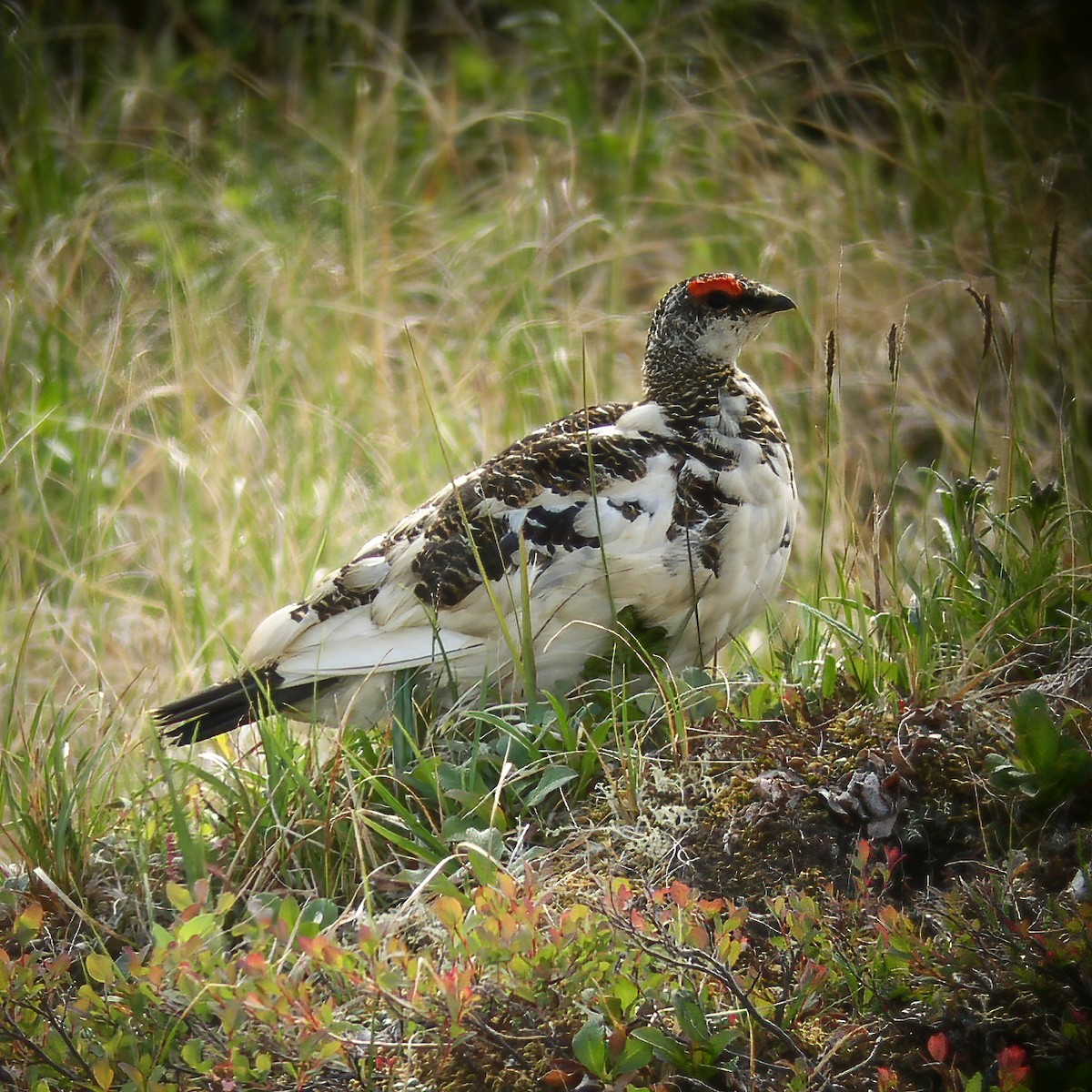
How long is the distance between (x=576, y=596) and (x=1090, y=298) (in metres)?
2.11

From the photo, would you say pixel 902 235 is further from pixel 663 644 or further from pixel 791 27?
pixel 663 644

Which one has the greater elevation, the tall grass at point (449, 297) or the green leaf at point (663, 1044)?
the tall grass at point (449, 297)

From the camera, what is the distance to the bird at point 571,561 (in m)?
2.66

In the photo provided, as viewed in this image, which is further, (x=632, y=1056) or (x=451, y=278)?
(x=451, y=278)

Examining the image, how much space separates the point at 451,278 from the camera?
482 cm

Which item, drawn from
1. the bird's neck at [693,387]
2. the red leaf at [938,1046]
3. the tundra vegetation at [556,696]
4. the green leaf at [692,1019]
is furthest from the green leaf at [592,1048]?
the bird's neck at [693,387]

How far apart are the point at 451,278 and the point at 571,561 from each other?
7.93ft

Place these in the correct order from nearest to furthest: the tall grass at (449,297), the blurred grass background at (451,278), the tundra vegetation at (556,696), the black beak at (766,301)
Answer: the tundra vegetation at (556,696) → the black beak at (766,301) → the tall grass at (449,297) → the blurred grass background at (451,278)

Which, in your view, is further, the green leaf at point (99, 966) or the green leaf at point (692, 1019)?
the green leaf at point (99, 966)

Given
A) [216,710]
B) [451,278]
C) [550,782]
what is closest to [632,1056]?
[550,782]

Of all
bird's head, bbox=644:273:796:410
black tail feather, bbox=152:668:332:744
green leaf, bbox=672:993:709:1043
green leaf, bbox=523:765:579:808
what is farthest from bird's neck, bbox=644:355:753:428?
green leaf, bbox=672:993:709:1043

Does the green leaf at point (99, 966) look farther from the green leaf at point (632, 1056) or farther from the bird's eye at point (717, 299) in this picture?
the bird's eye at point (717, 299)

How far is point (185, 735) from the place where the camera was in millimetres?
2811

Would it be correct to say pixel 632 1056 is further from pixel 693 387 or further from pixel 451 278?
pixel 451 278
